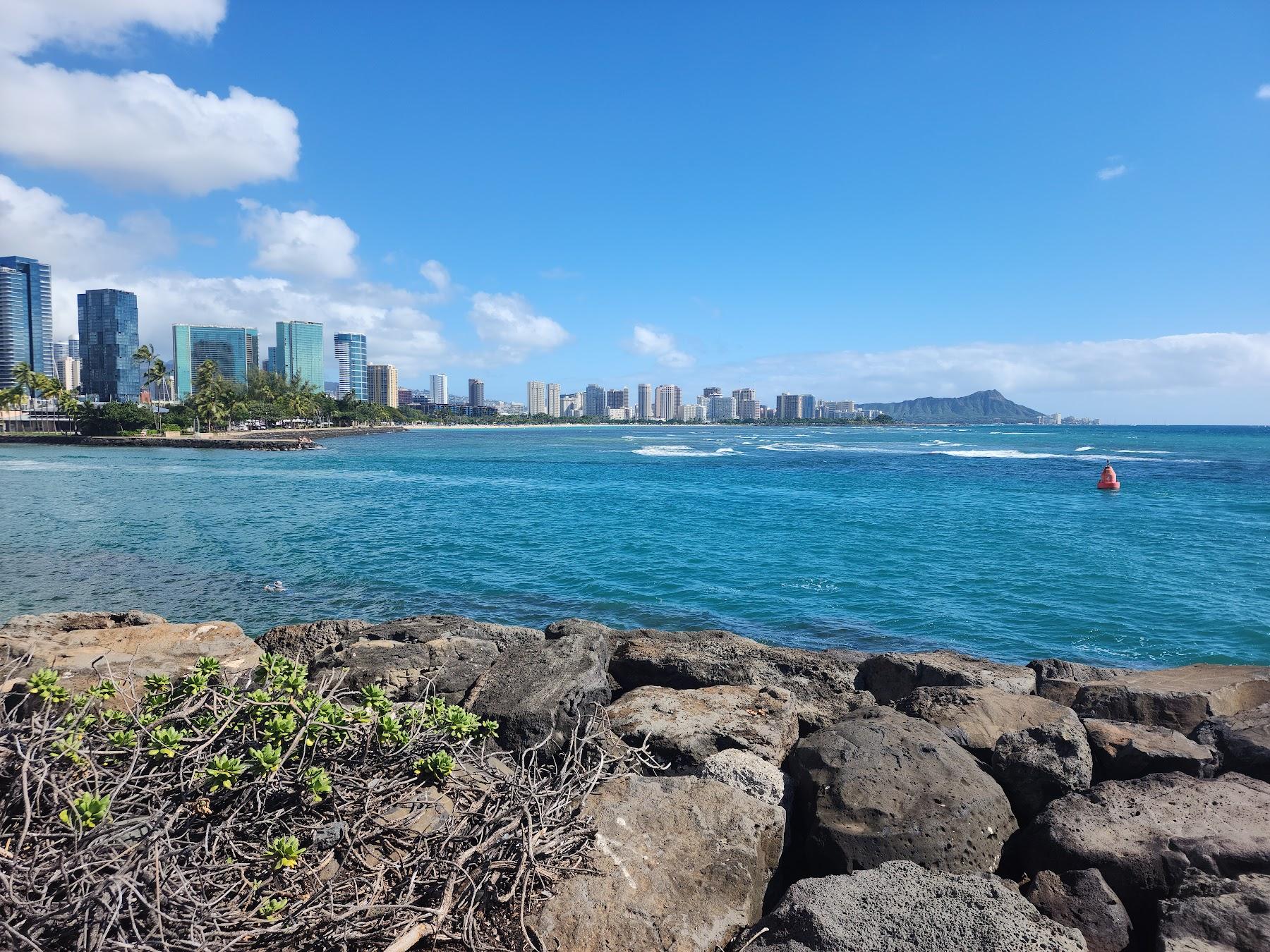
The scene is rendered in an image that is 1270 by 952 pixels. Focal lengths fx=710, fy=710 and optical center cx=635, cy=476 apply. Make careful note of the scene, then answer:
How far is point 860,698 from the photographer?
30.2 feet

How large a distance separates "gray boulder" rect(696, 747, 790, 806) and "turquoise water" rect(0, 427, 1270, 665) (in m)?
9.15

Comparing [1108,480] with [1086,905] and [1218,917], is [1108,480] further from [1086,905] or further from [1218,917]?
[1218,917]

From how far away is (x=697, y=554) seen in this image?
24.0m

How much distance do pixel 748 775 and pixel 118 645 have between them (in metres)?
7.49

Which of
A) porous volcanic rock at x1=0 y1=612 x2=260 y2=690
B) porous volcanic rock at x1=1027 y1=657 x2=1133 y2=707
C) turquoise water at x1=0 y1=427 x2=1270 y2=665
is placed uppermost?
porous volcanic rock at x1=0 y1=612 x2=260 y2=690

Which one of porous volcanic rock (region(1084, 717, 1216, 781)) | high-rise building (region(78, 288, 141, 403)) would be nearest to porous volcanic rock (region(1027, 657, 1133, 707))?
porous volcanic rock (region(1084, 717, 1216, 781))

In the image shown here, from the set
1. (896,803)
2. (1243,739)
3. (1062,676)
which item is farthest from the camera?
(1062,676)

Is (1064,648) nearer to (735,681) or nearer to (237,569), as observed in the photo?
(735,681)

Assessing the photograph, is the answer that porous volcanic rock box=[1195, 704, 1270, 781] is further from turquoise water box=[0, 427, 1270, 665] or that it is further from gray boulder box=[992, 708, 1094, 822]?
turquoise water box=[0, 427, 1270, 665]

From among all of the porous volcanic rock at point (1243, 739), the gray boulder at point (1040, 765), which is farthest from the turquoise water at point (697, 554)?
the gray boulder at point (1040, 765)

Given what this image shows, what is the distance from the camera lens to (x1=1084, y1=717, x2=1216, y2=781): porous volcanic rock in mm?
6023

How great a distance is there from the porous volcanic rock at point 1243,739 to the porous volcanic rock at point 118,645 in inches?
351

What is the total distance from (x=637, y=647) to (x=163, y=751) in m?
6.45

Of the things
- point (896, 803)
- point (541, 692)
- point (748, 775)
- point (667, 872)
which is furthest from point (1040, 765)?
point (541, 692)
